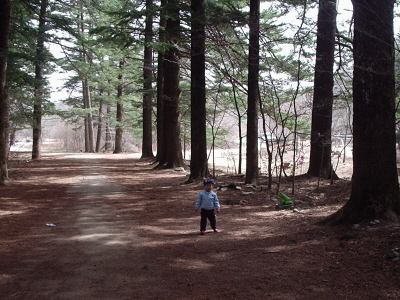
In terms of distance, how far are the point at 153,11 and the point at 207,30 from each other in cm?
195

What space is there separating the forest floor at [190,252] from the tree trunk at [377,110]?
510 millimetres

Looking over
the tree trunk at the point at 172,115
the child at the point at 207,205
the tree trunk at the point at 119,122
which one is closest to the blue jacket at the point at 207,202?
the child at the point at 207,205

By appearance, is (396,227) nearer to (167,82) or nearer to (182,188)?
(182,188)

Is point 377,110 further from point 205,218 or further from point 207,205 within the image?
point 205,218

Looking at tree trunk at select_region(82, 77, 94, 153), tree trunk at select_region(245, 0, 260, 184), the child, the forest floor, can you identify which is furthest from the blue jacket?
tree trunk at select_region(82, 77, 94, 153)

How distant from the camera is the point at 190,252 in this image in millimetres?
5500

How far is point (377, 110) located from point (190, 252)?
3697 mm

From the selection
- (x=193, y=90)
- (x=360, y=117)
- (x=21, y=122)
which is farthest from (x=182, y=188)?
(x=21, y=122)

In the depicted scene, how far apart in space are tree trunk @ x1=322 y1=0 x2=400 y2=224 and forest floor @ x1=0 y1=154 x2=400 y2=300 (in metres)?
0.51

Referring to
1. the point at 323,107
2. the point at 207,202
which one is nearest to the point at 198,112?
the point at 323,107

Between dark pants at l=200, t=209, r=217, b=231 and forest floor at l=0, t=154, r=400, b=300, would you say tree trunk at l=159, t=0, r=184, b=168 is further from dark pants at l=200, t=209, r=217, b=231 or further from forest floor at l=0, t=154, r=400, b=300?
dark pants at l=200, t=209, r=217, b=231

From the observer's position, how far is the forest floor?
4000 millimetres

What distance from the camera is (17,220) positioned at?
7.92m

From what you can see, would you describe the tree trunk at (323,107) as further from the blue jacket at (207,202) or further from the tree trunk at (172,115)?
the tree trunk at (172,115)
